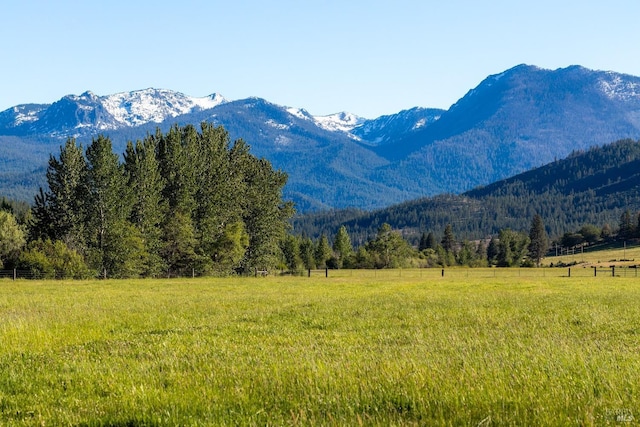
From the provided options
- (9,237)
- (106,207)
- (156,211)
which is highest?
(106,207)

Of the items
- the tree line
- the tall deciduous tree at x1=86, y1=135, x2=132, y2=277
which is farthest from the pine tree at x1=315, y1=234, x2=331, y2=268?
the tall deciduous tree at x1=86, y1=135, x2=132, y2=277

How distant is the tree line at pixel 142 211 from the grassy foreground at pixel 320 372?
184ft

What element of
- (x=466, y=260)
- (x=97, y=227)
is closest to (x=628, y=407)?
(x=97, y=227)

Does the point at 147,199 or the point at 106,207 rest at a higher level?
the point at 147,199

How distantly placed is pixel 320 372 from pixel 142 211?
7129cm

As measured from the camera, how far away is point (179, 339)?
52.5 ft

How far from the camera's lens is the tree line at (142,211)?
2908 inches

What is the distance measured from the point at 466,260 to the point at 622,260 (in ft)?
158

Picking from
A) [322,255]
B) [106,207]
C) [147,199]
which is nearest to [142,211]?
[147,199]

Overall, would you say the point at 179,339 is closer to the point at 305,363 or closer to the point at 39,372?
the point at 39,372

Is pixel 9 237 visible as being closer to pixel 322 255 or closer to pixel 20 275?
pixel 20 275

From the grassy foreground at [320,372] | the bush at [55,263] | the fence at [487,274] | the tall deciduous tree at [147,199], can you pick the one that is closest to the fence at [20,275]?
the bush at [55,263]

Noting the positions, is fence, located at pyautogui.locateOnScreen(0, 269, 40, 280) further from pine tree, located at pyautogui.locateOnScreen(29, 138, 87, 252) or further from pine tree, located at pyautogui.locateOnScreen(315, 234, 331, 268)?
pine tree, located at pyautogui.locateOnScreen(315, 234, 331, 268)

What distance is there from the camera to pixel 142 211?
7706cm
